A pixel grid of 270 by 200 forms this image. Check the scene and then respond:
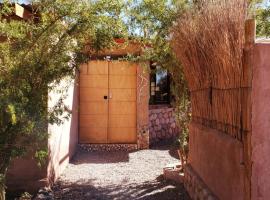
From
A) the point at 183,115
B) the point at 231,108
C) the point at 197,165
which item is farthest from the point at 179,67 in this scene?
the point at 231,108

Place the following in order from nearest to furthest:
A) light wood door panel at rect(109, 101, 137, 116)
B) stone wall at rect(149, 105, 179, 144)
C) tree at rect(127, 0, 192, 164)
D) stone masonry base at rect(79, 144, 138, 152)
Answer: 1. tree at rect(127, 0, 192, 164)
2. stone masonry base at rect(79, 144, 138, 152)
3. light wood door panel at rect(109, 101, 137, 116)
4. stone wall at rect(149, 105, 179, 144)

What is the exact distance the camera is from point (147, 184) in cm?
771

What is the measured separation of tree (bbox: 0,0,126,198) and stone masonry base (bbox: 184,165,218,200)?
2.06m

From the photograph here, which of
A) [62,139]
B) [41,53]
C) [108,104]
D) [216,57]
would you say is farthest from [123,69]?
[216,57]

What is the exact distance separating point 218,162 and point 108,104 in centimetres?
664

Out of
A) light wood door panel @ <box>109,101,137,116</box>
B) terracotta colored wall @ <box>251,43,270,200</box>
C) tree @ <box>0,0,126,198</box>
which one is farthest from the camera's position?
light wood door panel @ <box>109,101,137,116</box>

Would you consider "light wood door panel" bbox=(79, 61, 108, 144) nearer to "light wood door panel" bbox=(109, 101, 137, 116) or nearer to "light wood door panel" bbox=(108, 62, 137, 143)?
"light wood door panel" bbox=(108, 62, 137, 143)

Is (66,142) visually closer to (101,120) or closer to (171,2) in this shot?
(101,120)

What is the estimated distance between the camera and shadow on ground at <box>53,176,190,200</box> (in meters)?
6.78

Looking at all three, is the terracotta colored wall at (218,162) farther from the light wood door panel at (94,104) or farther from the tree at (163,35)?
the light wood door panel at (94,104)

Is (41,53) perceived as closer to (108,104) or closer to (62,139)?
(62,139)

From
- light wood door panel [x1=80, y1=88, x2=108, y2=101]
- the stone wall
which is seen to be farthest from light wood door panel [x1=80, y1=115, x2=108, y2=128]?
the stone wall

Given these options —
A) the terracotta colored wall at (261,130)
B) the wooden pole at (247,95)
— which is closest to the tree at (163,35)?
Answer: the wooden pole at (247,95)

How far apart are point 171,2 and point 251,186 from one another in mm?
3865
